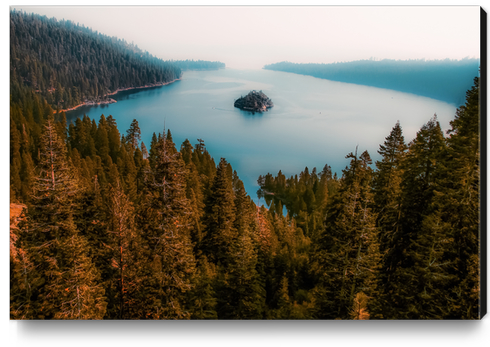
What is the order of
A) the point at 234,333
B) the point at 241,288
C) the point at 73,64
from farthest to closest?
the point at 73,64, the point at 241,288, the point at 234,333

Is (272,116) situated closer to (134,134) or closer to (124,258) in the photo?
(134,134)

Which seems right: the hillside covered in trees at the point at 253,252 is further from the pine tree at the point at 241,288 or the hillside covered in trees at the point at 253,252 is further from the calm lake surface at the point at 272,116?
the calm lake surface at the point at 272,116

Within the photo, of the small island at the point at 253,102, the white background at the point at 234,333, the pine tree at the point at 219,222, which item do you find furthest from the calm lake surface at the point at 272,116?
the white background at the point at 234,333

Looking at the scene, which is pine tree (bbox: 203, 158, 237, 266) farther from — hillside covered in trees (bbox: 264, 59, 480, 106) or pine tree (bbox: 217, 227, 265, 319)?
hillside covered in trees (bbox: 264, 59, 480, 106)

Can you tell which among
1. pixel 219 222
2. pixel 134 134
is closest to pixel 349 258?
pixel 219 222

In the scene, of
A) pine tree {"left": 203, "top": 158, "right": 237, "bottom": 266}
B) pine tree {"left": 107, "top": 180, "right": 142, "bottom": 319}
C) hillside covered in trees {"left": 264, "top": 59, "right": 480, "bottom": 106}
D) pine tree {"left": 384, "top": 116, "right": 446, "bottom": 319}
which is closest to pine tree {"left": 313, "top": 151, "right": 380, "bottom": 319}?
pine tree {"left": 384, "top": 116, "right": 446, "bottom": 319}
